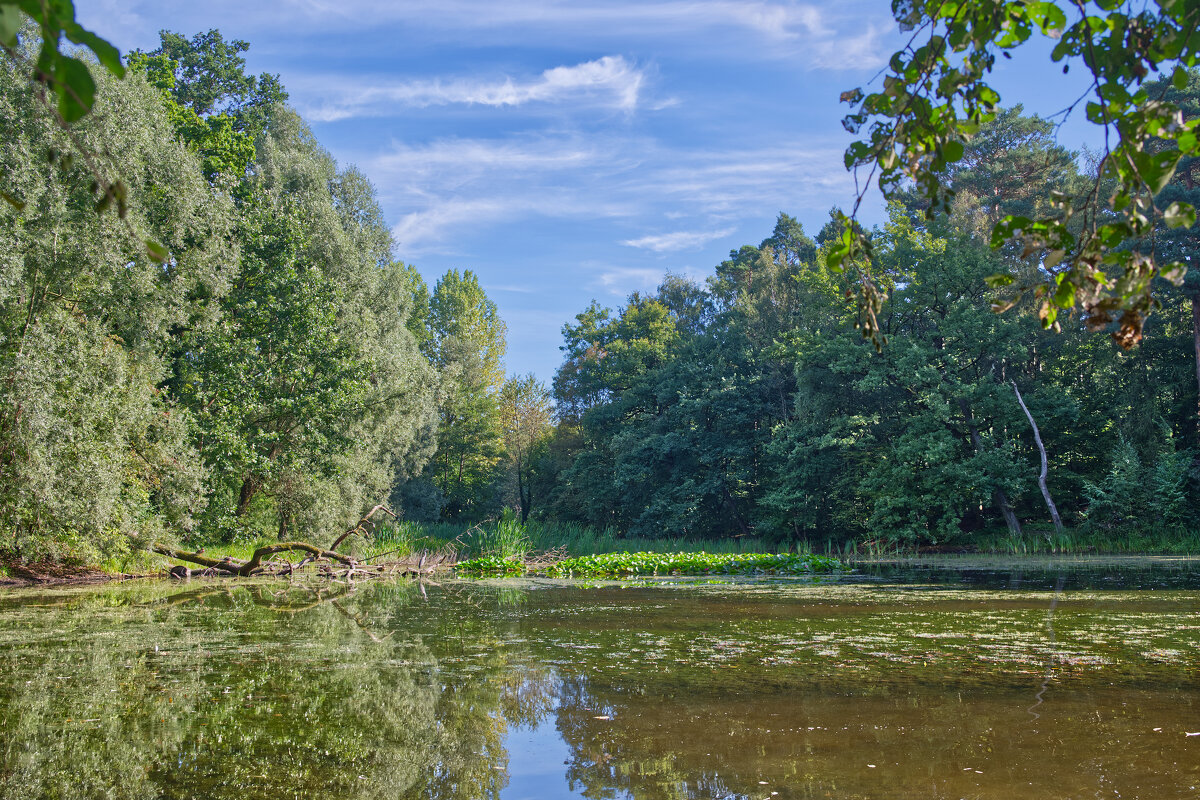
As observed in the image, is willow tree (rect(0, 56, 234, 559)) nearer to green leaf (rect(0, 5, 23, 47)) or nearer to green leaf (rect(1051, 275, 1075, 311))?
green leaf (rect(0, 5, 23, 47))

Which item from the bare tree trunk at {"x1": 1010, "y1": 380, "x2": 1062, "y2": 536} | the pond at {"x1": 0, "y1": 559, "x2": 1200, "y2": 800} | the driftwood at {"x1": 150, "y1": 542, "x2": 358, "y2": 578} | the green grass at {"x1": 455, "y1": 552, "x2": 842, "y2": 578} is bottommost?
the green grass at {"x1": 455, "y1": 552, "x2": 842, "y2": 578}

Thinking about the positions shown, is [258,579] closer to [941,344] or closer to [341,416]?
[341,416]

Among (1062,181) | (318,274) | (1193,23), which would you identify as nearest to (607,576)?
(318,274)

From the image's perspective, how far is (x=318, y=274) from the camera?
64.8 ft

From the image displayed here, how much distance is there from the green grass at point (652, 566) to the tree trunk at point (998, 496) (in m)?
9.06

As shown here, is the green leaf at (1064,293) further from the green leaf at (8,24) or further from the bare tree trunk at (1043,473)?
the bare tree trunk at (1043,473)

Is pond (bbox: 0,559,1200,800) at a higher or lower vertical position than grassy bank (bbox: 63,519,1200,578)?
higher

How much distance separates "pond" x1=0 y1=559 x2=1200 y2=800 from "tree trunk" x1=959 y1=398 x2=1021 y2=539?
16.3m

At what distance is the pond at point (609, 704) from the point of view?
3.03 meters

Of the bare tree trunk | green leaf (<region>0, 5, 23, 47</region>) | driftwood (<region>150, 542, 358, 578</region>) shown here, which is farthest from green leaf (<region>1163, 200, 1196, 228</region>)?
the bare tree trunk

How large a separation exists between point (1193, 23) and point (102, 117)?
55.9ft

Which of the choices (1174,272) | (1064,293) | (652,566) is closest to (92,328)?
(652,566)

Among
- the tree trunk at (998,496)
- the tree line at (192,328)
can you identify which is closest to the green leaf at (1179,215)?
the tree line at (192,328)

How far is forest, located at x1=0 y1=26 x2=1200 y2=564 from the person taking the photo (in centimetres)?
1357
